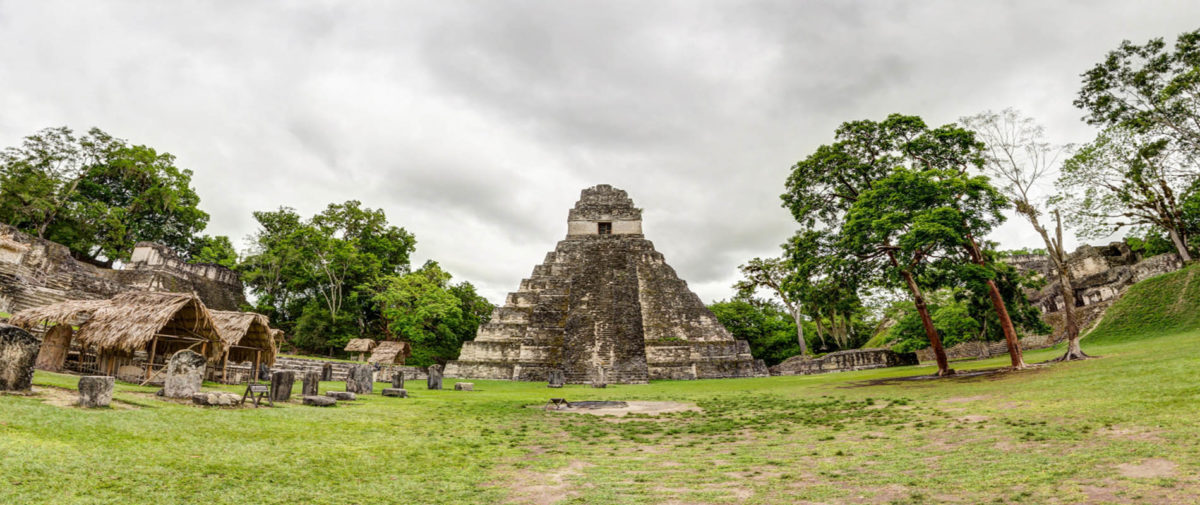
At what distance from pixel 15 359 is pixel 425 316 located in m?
22.7

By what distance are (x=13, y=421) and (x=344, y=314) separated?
A: 2870 centimetres

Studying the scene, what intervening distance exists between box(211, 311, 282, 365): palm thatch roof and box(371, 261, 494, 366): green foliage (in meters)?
14.1

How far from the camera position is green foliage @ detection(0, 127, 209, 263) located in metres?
29.0

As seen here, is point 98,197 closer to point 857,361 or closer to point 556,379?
point 556,379

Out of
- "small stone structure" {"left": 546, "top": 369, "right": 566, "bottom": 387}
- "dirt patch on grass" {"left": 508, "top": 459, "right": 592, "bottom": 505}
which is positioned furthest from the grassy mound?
"dirt patch on grass" {"left": 508, "top": 459, "right": 592, "bottom": 505}

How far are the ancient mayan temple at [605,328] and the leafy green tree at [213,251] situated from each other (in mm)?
23937

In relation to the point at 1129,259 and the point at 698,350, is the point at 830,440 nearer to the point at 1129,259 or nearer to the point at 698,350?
the point at 698,350

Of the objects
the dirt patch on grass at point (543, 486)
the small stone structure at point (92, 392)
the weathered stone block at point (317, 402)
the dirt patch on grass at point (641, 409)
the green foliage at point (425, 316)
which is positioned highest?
the green foliage at point (425, 316)

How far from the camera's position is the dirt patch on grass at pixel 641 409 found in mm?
10031

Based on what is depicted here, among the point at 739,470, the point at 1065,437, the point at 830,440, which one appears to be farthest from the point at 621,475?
the point at 1065,437

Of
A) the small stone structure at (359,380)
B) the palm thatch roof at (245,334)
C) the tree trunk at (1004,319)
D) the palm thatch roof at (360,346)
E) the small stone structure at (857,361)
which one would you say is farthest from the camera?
the palm thatch roof at (360,346)

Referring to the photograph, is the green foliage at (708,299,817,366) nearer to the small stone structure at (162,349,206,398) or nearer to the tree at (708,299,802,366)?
the tree at (708,299,802,366)

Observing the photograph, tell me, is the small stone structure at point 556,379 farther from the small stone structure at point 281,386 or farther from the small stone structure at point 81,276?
the small stone structure at point 81,276

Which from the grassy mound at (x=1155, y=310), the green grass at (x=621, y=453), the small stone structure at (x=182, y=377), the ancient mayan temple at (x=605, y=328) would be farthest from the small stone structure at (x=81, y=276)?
the grassy mound at (x=1155, y=310)
